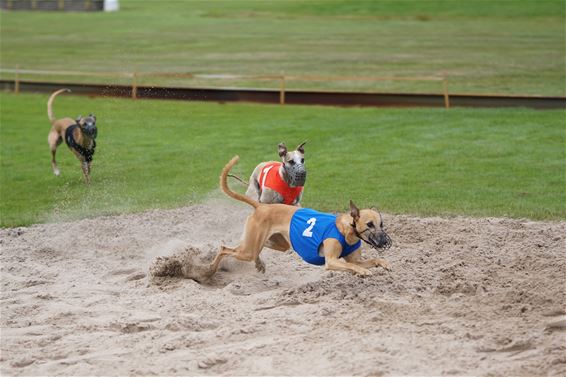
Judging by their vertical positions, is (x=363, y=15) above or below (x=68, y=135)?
above

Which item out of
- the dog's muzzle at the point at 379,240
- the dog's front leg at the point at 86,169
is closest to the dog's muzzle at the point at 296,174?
the dog's muzzle at the point at 379,240

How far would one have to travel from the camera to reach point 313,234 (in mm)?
9148

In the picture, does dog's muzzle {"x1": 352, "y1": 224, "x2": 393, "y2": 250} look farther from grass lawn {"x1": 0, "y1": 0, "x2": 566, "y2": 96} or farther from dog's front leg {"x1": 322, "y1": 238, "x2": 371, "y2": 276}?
grass lawn {"x1": 0, "y1": 0, "x2": 566, "y2": 96}

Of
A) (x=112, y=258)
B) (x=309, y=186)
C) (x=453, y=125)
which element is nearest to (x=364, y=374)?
(x=112, y=258)

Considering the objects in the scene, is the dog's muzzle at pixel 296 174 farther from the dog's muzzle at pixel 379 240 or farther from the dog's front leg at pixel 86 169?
the dog's front leg at pixel 86 169

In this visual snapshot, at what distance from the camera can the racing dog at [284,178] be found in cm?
1059

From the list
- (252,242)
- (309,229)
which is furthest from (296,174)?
(309,229)

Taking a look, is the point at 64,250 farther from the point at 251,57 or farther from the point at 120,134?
the point at 251,57

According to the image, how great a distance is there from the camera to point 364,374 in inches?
280

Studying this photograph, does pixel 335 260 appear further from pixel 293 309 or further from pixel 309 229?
pixel 293 309

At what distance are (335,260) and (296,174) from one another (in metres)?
1.80

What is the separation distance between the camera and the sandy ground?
7.49 metres

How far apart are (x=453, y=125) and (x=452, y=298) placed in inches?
485

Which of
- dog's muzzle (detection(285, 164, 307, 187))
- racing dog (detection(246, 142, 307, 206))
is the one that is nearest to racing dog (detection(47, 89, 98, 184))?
racing dog (detection(246, 142, 307, 206))
